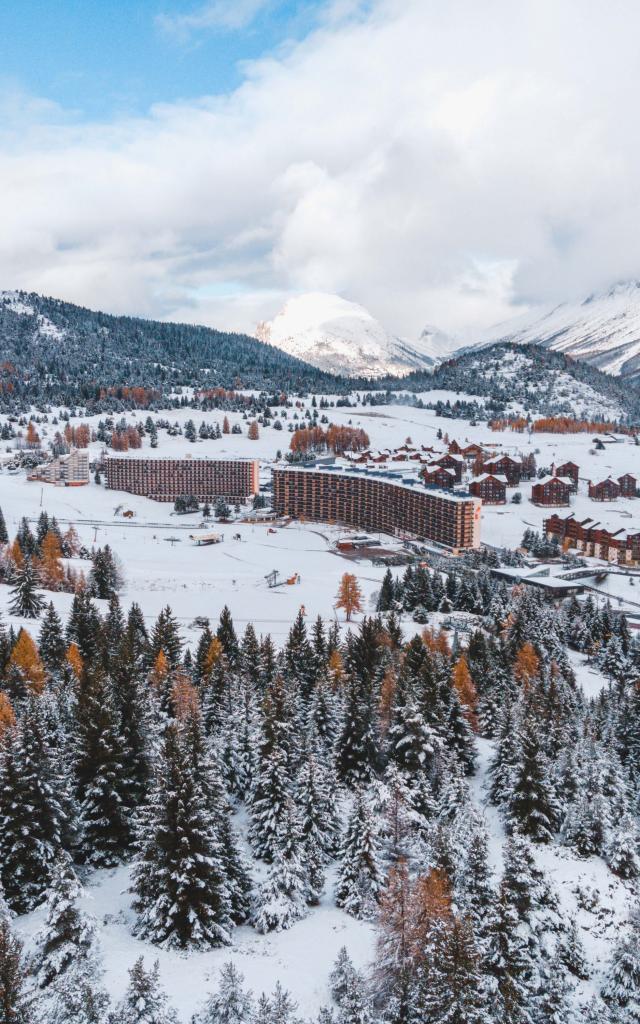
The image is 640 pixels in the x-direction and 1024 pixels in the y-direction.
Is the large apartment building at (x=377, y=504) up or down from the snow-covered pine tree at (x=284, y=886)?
up

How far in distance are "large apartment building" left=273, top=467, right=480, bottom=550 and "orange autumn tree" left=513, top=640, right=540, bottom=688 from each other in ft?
199

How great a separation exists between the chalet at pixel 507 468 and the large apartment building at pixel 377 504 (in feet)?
125

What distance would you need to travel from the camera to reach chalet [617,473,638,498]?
165500mm

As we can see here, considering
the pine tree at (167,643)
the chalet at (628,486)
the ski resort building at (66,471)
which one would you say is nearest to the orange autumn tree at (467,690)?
the pine tree at (167,643)

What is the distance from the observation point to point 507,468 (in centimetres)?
17750

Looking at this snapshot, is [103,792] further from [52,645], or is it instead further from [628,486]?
[628,486]

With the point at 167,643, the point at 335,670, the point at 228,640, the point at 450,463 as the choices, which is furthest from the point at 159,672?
the point at 450,463

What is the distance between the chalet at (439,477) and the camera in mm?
161750

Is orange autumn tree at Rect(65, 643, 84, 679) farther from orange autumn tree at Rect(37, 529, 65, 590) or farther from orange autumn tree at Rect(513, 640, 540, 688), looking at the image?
orange autumn tree at Rect(37, 529, 65, 590)

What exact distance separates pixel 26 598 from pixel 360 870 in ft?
179

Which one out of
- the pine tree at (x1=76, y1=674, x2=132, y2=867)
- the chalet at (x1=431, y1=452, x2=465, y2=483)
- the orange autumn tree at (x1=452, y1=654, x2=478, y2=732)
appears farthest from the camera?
the chalet at (x1=431, y1=452, x2=465, y2=483)

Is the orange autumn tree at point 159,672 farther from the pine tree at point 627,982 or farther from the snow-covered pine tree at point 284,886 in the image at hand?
the pine tree at point 627,982

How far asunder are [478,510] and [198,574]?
50.2 meters

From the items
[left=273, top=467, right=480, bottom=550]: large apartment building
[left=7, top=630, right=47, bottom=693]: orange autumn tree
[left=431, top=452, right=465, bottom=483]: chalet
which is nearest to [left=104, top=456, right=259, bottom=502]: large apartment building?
[left=273, top=467, right=480, bottom=550]: large apartment building
